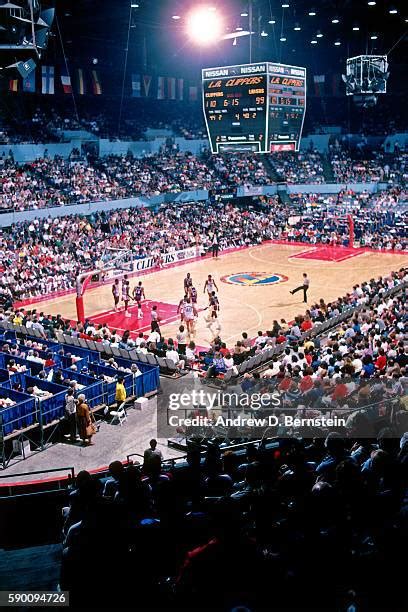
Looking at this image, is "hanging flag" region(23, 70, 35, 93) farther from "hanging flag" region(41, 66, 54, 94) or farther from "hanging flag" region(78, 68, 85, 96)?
"hanging flag" region(78, 68, 85, 96)

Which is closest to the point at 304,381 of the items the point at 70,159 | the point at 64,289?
the point at 64,289

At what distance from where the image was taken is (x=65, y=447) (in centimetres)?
1370

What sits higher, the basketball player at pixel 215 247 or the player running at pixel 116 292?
the basketball player at pixel 215 247

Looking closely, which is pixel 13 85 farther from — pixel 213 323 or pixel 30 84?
pixel 213 323

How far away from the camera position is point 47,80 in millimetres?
42500

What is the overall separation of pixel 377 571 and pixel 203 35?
2978 cm

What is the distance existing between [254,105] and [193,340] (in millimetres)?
10930

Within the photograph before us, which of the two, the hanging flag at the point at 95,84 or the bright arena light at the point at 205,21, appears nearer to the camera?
the bright arena light at the point at 205,21

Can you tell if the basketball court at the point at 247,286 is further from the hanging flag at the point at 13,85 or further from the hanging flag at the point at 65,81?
the hanging flag at the point at 65,81

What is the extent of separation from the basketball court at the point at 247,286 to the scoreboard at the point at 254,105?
22.1 feet

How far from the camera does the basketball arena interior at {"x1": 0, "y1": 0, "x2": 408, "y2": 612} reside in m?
5.38

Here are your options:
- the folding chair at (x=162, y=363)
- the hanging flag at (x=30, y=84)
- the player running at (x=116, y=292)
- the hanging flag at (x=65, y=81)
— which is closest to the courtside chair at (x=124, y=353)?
the folding chair at (x=162, y=363)

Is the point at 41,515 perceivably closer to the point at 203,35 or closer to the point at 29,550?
the point at 29,550

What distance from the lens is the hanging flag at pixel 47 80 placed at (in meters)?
42.4
